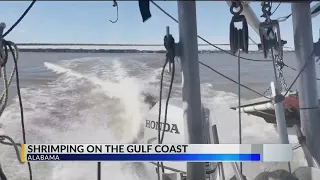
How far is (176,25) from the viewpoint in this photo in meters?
1.18

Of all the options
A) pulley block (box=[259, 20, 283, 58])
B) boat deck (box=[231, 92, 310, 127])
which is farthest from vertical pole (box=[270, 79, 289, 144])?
pulley block (box=[259, 20, 283, 58])

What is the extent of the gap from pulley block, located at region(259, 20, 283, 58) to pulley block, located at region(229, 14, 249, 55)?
0.10 meters

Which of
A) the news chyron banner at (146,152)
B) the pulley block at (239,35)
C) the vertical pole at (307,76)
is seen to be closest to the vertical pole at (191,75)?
the news chyron banner at (146,152)

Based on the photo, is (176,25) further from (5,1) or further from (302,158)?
(302,158)

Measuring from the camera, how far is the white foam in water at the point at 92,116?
1655 mm

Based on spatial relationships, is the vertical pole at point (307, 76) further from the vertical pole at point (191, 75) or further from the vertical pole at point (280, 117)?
the vertical pole at point (191, 75)

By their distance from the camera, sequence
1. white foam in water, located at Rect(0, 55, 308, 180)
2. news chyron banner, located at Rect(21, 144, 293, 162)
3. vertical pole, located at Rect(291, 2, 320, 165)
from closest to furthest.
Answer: news chyron banner, located at Rect(21, 144, 293, 162)
vertical pole, located at Rect(291, 2, 320, 165)
white foam in water, located at Rect(0, 55, 308, 180)

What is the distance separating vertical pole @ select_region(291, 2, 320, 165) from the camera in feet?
4.10

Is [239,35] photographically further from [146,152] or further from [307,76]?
[146,152]

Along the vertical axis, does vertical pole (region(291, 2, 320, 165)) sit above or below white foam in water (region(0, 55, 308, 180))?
above

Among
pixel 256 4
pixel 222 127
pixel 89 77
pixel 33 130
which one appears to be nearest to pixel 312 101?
pixel 256 4

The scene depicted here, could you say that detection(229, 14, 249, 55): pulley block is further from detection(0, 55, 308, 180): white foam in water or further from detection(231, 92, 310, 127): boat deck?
detection(0, 55, 308, 180): white foam in water

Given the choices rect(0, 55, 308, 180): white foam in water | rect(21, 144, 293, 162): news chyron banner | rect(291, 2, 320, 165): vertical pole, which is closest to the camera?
rect(21, 144, 293, 162): news chyron banner

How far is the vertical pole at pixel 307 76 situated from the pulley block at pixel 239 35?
20 centimetres
